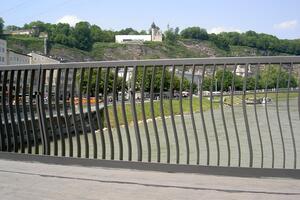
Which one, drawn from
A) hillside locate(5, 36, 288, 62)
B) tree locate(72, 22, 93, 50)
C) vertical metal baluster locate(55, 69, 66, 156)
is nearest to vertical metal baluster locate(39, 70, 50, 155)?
vertical metal baluster locate(55, 69, 66, 156)

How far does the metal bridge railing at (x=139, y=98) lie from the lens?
4.43m

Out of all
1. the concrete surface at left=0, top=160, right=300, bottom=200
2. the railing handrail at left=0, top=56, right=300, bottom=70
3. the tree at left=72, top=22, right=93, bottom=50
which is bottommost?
the concrete surface at left=0, top=160, right=300, bottom=200

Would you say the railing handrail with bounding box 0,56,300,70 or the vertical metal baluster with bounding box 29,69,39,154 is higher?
the railing handrail with bounding box 0,56,300,70

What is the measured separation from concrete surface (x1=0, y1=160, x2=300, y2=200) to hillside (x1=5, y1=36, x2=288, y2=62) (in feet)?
460

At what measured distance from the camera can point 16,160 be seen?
5.15 meters

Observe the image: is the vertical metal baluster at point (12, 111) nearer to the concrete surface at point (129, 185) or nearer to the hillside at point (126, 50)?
the concrete surface at point (129, 185)

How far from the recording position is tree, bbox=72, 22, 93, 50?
162 metres

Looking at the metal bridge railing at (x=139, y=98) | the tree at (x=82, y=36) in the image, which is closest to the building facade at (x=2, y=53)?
the tree at (x=82, y=36)

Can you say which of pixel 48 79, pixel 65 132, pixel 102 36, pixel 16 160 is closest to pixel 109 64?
pixel 48 79

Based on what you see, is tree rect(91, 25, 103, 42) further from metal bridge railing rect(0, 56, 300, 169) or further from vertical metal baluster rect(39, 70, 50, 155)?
vertical metal baluster rect(39, 70, 50, 155)

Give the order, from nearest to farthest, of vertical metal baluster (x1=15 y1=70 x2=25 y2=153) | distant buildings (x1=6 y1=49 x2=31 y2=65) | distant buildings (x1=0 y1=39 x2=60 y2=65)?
vertical metal baluster (x1=15 y1=70 x2=25 y2=153) → distant buildings (x1=0 y1=39 x2=60 y2=65) → distant buildings (x1=6 y1=49 x2=31 y2=65)

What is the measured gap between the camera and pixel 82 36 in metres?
165

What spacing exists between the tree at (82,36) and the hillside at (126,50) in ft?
8.36

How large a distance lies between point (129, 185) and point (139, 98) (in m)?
1.22
